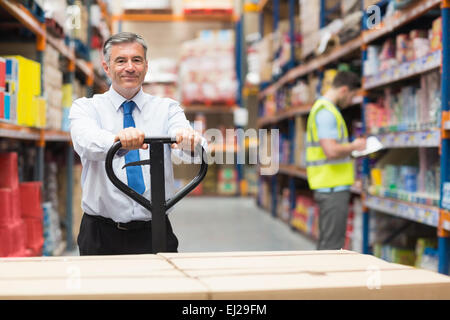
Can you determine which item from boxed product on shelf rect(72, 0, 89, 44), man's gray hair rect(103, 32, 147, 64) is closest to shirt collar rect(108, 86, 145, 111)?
man's gray hair rect(103, 32, 147, 64)

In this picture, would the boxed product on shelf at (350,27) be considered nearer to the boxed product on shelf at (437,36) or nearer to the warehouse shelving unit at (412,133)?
the warehouse shelving unit at (412,133)

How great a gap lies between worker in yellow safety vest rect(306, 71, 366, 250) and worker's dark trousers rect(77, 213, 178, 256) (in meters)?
2.15

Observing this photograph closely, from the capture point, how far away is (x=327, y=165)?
4602mm

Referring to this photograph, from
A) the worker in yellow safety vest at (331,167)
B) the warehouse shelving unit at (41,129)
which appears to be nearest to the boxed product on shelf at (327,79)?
the worker in yellow safety vest at (331,167)

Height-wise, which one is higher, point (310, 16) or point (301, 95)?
point (310, 16)

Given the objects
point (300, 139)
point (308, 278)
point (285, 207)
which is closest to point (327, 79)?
point (300, 139)

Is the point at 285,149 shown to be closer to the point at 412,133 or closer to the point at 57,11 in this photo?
the point at 57,11

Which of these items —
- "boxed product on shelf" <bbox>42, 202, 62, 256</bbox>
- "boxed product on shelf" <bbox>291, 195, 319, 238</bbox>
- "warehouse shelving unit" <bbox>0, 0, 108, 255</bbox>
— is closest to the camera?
"warehouse shelving unit" <bbox>0, 0, 108, 255</bbox>

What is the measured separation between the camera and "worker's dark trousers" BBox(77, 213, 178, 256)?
2.68 metres

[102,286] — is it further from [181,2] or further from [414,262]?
[181,2]

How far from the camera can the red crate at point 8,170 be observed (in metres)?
3.97

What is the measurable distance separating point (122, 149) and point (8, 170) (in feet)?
6.07

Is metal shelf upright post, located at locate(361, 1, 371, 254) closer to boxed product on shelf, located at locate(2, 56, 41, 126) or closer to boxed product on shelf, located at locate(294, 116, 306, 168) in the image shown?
boxed product on shelf, located at locate(294, 116, 306, 168)

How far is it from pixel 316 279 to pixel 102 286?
52 centimetres
